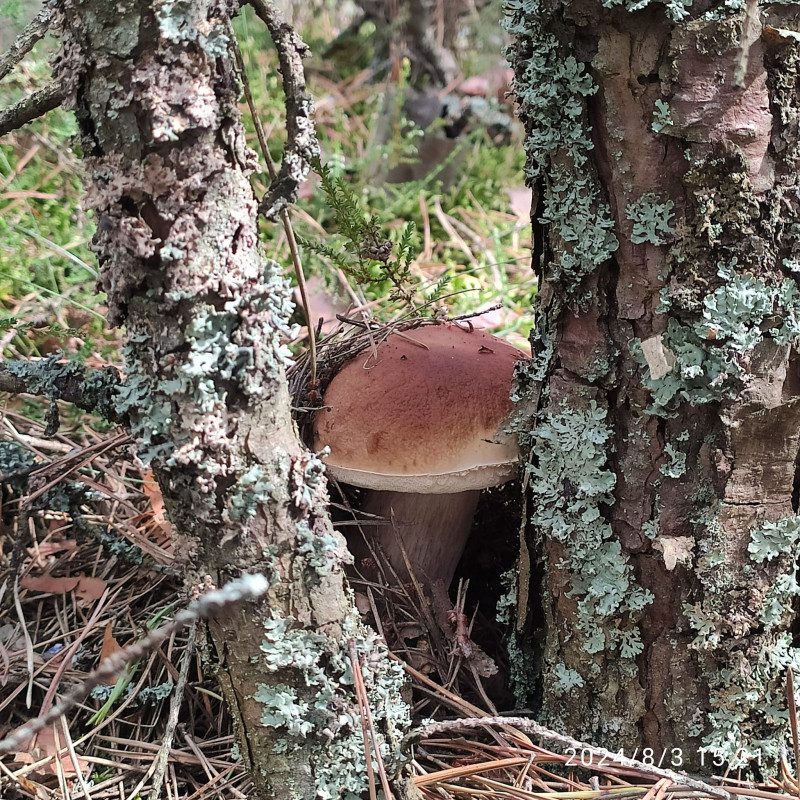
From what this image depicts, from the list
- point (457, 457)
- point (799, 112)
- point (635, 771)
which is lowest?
point (635, 771)

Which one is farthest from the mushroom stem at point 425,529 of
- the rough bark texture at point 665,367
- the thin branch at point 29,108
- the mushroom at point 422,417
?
the thin branch at point 29,108

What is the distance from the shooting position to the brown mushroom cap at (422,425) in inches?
56.7

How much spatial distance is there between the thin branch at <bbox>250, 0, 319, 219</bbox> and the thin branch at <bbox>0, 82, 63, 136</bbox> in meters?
0.36

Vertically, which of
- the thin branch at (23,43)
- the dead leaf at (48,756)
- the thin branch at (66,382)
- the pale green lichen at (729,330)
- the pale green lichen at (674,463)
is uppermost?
the thin branch at (23,43)

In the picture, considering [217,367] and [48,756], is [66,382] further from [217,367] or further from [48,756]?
[48,756]

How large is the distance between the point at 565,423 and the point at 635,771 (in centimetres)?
64

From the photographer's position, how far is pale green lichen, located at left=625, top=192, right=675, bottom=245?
1186 millimetres

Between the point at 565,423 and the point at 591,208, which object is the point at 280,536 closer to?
the point at 565,423

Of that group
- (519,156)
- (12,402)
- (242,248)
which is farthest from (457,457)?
(519,156)

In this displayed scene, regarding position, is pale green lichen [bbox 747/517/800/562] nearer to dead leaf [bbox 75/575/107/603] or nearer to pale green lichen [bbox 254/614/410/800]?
pale green lichen [bbox 254/614/410/800]

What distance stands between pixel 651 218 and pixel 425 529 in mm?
917

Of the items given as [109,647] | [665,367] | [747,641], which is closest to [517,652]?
[747,641]

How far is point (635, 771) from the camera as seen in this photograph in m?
1.26

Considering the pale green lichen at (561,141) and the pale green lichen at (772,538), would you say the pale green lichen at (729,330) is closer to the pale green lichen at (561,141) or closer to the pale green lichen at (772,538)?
the pale green lichen at (561,141)
